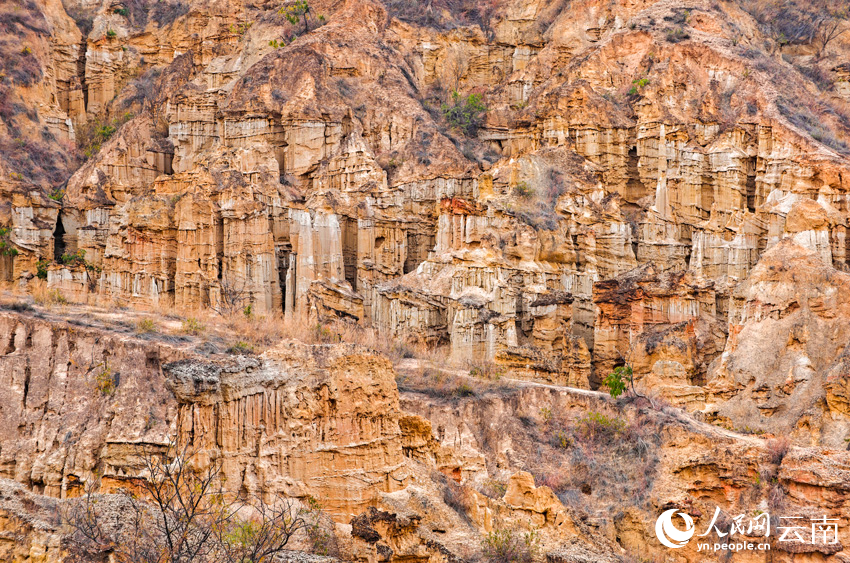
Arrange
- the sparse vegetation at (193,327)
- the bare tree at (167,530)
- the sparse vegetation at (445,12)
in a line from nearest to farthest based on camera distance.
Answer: the bare tree at (167,530) < the sparse vegetation at (193,327) < the sparse vegetation at (445,12)

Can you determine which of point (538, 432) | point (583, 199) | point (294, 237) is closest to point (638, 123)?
point (583, 199)

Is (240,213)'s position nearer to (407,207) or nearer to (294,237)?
(294,237)

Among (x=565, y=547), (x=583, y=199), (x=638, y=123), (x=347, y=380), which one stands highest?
(x=638, y=123)

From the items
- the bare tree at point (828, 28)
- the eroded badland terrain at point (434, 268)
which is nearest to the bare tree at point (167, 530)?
the eroded badland terrain at point (434, 268)

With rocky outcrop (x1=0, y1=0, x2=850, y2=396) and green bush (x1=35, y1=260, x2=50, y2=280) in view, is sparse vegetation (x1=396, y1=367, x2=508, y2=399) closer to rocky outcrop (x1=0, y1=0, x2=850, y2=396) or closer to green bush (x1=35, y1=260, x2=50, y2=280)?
rocky outcrop (x1=0, y1=0, x2=850, y2=396)

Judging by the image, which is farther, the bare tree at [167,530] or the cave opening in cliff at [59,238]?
the cave opening in cliff at [59,238]

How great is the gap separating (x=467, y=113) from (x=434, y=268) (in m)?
14.3

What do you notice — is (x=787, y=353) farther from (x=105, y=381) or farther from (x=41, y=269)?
(x=41, y=269)

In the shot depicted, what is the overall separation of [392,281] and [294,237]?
16.8 ft

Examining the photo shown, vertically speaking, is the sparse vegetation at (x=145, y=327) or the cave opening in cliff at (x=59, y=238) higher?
the cave opening in cliff at (x=59, y=238)

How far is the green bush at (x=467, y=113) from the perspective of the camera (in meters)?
62.8

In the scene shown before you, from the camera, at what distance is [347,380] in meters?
27.3

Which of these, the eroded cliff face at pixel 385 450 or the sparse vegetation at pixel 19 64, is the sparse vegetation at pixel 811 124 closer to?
the eroded cliff face at pixel 385 450

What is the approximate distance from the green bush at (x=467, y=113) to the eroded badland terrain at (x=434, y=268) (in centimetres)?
23
